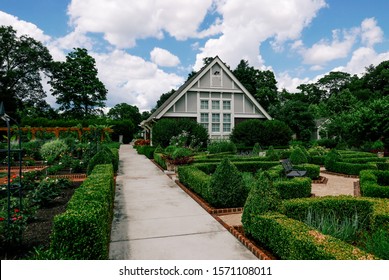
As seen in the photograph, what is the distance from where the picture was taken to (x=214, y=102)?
2780cm

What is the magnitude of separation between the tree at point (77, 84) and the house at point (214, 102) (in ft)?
88.5

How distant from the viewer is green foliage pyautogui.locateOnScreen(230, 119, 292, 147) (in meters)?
26.1

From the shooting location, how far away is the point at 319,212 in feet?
20.3

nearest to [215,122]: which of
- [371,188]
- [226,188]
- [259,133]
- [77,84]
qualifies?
[259,133]

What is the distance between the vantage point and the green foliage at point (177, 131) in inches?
943

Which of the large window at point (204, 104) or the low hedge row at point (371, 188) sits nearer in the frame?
the low hedge row at point (371, 188)

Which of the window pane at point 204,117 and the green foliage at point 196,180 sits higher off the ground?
the window pane at point 204,117

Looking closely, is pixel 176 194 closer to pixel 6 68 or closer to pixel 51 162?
pixel 51 162

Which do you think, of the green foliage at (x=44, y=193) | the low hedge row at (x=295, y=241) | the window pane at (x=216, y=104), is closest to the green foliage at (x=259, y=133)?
the window pane at (x=216, y=104)

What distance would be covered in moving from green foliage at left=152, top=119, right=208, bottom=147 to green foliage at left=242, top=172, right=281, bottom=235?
58.6 ft

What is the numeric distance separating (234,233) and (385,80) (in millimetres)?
57955

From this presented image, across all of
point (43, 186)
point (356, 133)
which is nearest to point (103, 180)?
point (43, 186)

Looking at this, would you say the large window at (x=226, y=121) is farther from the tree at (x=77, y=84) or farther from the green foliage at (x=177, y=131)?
the tree at (x=77, y=84)

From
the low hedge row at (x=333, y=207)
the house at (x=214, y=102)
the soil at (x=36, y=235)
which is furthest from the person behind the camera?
the house at (x=214, y=102)
